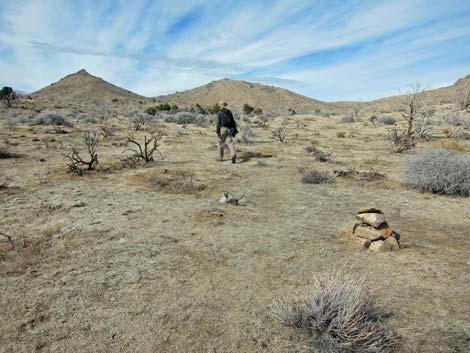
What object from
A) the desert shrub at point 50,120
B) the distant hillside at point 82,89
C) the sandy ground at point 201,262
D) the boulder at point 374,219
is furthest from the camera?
the distant hillside at point 82,89

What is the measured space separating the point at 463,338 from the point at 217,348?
2.17m

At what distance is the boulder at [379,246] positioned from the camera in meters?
4.77

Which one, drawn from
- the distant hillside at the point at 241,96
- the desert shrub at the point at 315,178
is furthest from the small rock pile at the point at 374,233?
the distant hillside at the point at 241,96

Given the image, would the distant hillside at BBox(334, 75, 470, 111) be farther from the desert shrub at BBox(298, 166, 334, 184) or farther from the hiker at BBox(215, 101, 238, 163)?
the desert shrub at BBox(298, 166, 334, 184)

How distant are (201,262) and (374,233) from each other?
2.46 meters

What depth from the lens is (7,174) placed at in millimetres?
8766

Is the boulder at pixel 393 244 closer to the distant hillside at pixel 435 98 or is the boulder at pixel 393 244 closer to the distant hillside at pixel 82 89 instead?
the distant hillside at pixel 435 98

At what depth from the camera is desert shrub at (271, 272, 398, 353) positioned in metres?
2.93

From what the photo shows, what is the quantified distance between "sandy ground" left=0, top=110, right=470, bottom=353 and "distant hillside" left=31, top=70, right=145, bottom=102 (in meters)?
62.1

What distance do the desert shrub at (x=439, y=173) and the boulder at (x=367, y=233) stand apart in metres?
3.72

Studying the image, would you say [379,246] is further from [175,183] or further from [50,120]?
[50,120]

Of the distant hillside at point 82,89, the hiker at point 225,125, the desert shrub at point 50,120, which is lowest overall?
the hiker at point 225,125

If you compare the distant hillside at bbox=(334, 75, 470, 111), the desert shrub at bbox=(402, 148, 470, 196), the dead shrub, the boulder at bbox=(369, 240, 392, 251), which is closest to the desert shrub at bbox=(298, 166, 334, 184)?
the desert shrub at bbox=(402, 148, 470, 196)

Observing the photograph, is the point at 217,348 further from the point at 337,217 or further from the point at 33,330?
the point at 337,217
